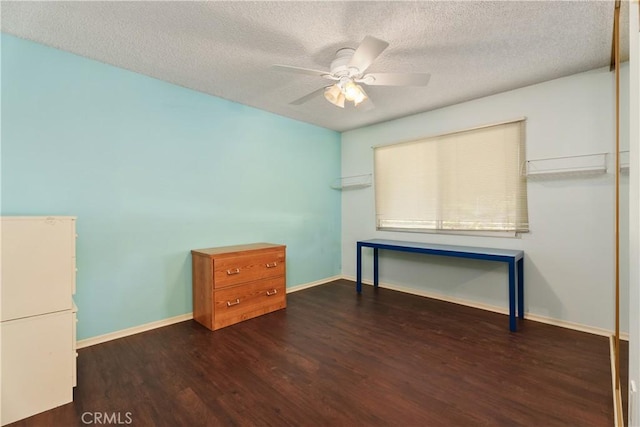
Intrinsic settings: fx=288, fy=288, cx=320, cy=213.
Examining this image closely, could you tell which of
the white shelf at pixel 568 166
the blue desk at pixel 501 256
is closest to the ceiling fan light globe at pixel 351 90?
the blue desk at pixel 501 256

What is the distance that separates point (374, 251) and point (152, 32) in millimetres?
3485

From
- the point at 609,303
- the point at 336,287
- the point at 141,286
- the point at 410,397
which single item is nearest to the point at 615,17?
the point at 609,303

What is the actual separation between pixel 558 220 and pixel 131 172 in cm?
418

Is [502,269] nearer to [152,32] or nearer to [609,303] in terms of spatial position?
[609,303]

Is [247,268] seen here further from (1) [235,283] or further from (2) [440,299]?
(2) [440,299]

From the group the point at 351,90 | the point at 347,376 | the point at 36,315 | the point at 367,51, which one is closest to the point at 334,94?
the point at 351,90

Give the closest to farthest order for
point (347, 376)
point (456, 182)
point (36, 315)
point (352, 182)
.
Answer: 1. point (36, 315)
2. point (347, 376)
3. point (456, 182)
4. point (352, 182)

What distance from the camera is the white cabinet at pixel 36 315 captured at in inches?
65.0

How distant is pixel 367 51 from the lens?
1.87 m

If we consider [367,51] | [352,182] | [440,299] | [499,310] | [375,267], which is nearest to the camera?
[367,51]

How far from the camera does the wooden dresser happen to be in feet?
9.26

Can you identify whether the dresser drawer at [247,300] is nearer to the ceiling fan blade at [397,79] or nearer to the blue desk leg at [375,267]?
the blue desk leg at [375,267]

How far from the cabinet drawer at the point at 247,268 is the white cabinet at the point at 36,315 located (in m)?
1.15

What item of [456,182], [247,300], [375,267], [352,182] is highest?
[352,182]
